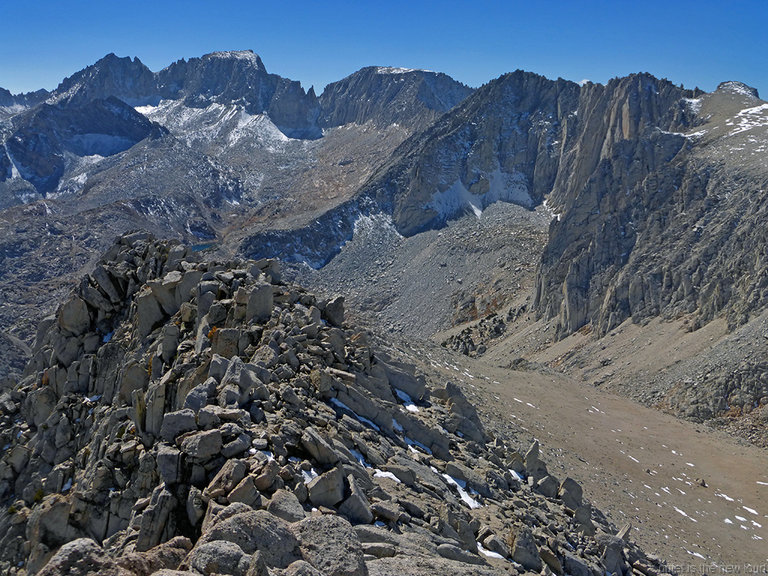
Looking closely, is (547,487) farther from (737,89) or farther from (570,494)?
(737,89)

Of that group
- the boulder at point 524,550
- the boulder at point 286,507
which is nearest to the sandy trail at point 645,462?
the boulder at point 524,550

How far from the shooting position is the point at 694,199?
79.6m

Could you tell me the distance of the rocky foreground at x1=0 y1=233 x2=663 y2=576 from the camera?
35.0 ft

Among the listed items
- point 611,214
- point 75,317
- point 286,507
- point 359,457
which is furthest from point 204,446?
point 611,214

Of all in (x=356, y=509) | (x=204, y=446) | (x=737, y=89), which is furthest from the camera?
(x=737, y=89)

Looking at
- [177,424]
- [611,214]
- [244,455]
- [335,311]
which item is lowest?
[244,455]

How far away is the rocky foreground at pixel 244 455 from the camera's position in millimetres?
10656

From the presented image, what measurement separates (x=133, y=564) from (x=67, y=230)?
574ft

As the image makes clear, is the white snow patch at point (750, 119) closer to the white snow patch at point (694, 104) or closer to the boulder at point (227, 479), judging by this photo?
the white snow patch at point (694, 104)

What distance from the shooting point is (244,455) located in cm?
1285

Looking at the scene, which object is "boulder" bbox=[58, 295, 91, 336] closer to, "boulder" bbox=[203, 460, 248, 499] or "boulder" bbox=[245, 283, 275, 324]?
"boulder" bbox=[245, 283, 275, 324]

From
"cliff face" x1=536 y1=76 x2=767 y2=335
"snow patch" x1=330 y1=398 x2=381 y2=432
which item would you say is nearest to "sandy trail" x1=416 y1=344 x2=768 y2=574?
"snow patch" x1=330 y1=398 x2=381 y2=432

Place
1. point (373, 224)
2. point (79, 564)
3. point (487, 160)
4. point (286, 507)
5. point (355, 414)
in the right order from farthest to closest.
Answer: point (487, 160) → point (373, 224) → point (355, 414) → point (286, 507) → point (79, 564)

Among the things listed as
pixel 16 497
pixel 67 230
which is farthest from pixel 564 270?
pixel 67 230
